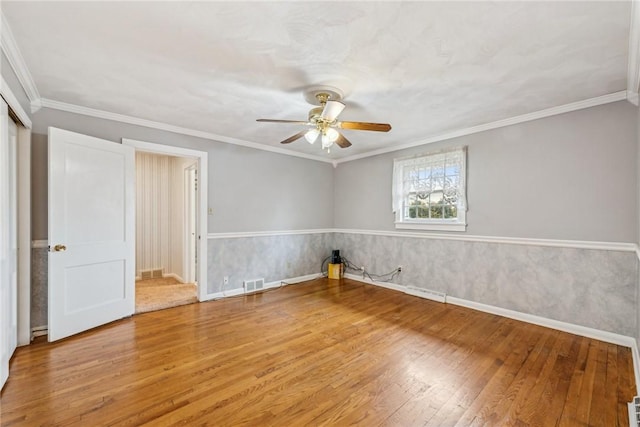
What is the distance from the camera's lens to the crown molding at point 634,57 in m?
1.60

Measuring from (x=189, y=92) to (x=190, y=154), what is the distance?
4.41 ft

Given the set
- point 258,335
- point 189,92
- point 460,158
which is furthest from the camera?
point 460,158

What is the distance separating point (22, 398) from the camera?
1851 millimetres

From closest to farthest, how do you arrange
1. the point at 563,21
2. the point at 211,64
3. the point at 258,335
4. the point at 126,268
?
the point at 563,21 < the point at 211,64 < the point at 258,335 < the point at 126,268

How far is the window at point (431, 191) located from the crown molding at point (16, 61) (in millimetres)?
4349

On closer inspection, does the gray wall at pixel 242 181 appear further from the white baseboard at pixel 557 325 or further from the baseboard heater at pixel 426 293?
the white baseboard at pixel 557 325

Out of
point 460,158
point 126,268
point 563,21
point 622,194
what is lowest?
point 126,268

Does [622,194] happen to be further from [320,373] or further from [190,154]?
[190,154]

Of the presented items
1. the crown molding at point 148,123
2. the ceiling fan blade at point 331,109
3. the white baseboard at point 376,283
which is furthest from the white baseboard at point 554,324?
the crown molding at point 148,123

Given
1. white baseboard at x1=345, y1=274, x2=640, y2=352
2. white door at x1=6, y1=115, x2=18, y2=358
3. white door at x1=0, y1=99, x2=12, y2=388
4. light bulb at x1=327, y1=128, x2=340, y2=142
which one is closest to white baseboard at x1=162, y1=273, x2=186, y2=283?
white door at x1=6, y1=115, x2=18, y2=358

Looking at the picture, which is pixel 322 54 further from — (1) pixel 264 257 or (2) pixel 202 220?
(1) pixel 264 257

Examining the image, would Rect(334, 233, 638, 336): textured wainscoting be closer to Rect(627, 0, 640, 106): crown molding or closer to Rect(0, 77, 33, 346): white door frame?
Rect(627, 0, 640, 106): crown molding

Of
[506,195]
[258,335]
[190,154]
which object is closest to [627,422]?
[506,195]

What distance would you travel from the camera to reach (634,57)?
197cm
